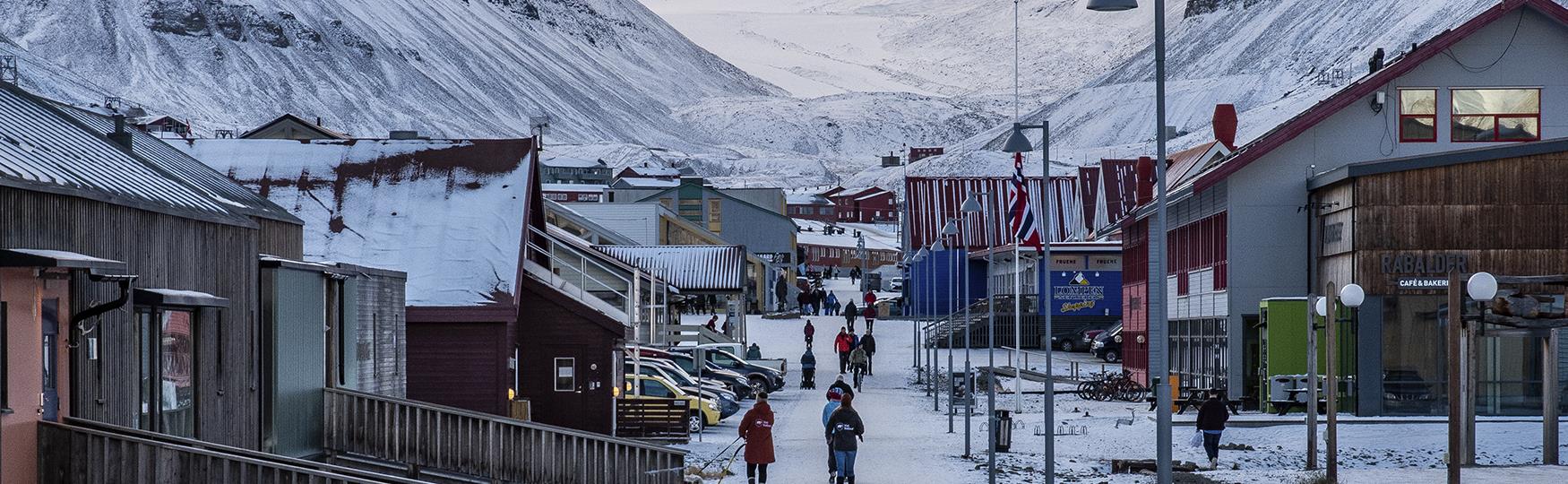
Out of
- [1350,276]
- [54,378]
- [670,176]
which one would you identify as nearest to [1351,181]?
[1350,276]

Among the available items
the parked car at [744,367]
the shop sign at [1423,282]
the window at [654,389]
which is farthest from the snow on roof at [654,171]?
the shop sign at [1423,282]

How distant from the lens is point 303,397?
23.6 m

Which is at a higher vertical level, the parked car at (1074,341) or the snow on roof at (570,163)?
the snow on roof at (570,163)

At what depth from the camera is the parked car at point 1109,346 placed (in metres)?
64.4

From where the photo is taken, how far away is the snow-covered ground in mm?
27438

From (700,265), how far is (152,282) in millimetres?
60166

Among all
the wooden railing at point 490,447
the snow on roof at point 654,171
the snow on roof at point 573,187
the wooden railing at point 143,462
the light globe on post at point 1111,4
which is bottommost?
the wooden railing at point 490,447

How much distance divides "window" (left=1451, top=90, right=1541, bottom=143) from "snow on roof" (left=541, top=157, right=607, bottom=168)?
14872cm

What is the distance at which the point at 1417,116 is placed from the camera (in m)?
40.9

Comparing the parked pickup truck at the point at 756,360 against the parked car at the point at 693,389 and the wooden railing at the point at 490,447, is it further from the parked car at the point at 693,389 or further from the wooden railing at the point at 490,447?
the wooden railing at the point at 490,447

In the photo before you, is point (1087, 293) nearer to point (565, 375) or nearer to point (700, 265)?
point (700, 265)

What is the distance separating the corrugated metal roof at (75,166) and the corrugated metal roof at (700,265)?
182 feet

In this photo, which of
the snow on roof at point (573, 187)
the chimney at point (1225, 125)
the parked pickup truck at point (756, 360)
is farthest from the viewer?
the snow on roof at point (573, 187)

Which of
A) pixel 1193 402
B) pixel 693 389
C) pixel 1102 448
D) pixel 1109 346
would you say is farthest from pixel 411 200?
pixel 1109 346
